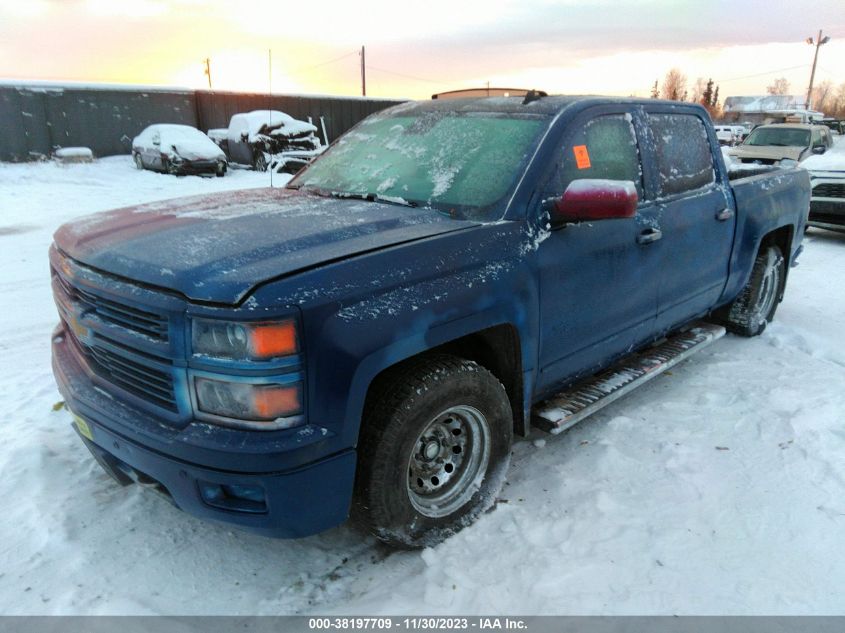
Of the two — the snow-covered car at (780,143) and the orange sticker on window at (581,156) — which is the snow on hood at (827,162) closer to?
the snow-covered car at (780,143)

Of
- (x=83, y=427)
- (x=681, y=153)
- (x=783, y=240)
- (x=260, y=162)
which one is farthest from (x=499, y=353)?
(x=260, y=162)

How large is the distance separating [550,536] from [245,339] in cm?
163

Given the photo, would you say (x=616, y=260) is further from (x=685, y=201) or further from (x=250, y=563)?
(x=250, y=563)

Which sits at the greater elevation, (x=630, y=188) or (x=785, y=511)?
(x=630, y=188)

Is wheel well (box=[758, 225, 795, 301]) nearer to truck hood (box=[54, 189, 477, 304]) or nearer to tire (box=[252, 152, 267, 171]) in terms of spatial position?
truck hood (box=[54, 189, 477, 304])

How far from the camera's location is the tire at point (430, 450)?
2381 millimetres

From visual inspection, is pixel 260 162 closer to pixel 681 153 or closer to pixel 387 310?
pixel 681 153

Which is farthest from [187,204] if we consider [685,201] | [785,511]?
[785,511]

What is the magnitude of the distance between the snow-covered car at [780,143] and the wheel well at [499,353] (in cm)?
1410

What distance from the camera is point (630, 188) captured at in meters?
2.68

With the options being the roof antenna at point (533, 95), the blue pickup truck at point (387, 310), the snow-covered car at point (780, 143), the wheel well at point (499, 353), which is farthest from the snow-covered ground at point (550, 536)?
the snow-covered car at point (780, 143)

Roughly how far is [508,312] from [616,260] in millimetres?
900

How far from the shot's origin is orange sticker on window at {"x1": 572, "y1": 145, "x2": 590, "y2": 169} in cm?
312

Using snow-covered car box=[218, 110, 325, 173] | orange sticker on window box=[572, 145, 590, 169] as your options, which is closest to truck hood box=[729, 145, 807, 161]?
snow-covered car box=[218, 110, 325, 173]
